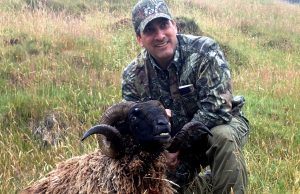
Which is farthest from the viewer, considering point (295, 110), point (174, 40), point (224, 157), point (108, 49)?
point (108, 49)

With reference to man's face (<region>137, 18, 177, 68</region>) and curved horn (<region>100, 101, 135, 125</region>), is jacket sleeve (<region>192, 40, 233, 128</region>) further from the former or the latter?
curved horn (<region>100, 101, 135, 125</region>)

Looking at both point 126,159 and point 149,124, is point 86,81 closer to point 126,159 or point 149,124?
point 126,159

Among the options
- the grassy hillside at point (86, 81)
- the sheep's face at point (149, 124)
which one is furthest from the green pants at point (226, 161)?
the sheep's face at point (149, 124)

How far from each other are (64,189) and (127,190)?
0.61 metres

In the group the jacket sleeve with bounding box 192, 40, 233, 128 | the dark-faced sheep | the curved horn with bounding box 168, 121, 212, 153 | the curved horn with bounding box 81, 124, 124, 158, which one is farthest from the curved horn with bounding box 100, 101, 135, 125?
the jacket sleeve with bounding box 192, 40, 233, 128

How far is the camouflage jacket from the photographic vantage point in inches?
193

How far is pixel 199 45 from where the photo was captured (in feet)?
16.9

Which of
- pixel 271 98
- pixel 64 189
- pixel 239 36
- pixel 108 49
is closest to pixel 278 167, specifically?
pixel 64 189

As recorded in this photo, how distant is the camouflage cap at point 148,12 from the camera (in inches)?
199

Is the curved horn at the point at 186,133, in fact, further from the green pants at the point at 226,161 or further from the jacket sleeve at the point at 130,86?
the jacket sleeve at the point at 130,86

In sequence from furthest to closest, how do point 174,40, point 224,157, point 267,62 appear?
point 267,62 < point 174,40 < point 224,157

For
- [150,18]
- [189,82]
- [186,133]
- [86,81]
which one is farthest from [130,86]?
[86,81]

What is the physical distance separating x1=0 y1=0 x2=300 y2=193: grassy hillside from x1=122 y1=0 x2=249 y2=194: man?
1.40 ft

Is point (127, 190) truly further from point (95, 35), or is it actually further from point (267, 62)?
point (267, 62)
